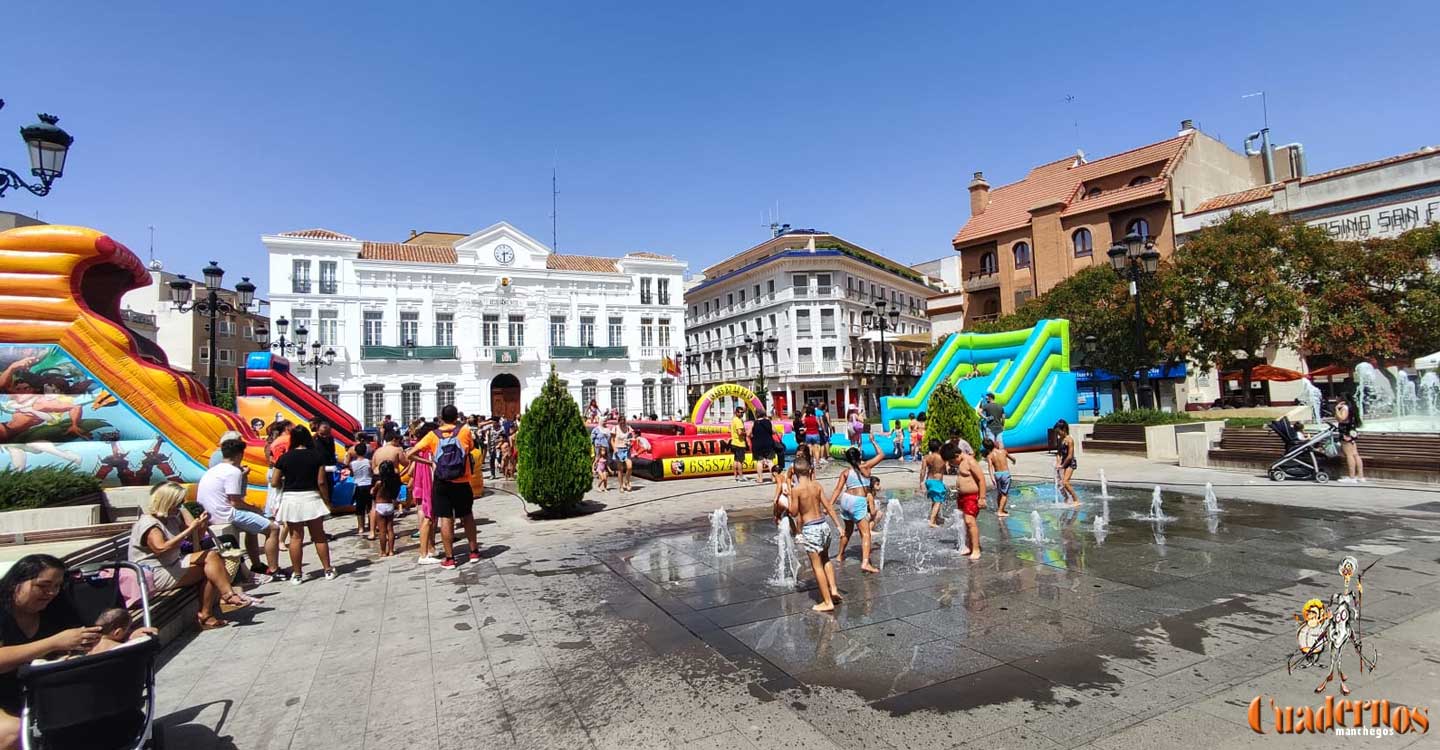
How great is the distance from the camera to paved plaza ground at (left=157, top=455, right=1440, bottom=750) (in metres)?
3.60

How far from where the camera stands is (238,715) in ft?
13.1

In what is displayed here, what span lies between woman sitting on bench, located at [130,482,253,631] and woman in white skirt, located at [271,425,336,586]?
1.02m

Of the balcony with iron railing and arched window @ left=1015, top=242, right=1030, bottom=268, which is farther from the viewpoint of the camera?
arched window @ left=1015, top=242, right=1030, bottom=268

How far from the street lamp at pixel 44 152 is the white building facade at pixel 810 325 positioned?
4110cm

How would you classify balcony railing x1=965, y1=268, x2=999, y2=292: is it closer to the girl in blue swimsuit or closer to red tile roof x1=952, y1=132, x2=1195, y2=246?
red tile roof x1=952, y1=132, x2=1195, y2=246

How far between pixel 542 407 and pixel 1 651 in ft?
25.4

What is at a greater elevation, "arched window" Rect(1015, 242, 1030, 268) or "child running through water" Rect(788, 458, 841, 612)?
"arched window" Rect(1015, 242, 1030, 268)

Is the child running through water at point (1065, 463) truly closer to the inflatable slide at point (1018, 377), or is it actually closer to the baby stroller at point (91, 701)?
the inflatable slide at point (1018, 377)

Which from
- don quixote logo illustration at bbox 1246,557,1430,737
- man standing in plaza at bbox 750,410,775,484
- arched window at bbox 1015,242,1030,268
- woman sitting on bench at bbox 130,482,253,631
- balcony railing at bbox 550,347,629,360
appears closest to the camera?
don quixote logo illustration at bbox 1246,557,1430,737

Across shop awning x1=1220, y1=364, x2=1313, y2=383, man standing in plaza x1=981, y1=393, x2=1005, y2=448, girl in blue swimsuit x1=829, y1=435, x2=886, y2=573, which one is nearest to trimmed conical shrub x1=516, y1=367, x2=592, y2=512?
girl in blue swimsuit x1=829, y1=435, x2=886, y2=573

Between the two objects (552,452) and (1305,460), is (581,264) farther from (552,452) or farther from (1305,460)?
(1305,460)

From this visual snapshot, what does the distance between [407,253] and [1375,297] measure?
1822 inches

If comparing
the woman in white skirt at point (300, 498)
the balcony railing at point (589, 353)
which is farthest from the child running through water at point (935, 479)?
the balcony railing at point (589, 353)

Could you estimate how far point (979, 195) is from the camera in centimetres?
4628
